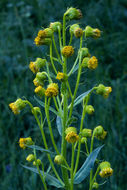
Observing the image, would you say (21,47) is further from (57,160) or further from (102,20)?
(57,160)

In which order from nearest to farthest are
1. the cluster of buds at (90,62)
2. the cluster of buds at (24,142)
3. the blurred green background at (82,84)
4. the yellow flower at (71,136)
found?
the yellow flower at (71,136), the cluster of buds at (90,62), the cluster of buds at (24,142), the blurred green background at (82,84)

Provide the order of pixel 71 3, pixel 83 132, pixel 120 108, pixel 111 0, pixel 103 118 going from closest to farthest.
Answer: pixel 83 132, pixel 71 3, pixel 103 118, pixel 120 108, pixel 111 0

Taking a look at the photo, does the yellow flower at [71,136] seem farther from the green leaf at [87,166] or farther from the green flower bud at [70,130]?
the green leaf at [87,166]

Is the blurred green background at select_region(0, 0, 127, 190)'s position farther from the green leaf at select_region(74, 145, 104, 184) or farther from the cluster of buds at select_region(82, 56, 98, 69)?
the green leaf at select_region(74, 145, 104, 184)

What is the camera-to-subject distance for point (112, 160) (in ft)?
7.79

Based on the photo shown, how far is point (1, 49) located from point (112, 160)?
2.26 m

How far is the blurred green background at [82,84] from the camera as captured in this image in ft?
7.63

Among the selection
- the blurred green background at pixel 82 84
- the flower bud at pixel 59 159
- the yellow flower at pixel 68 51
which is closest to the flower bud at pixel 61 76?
the yellow flower at pixel 68 51

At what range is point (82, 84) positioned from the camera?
6.61 ft

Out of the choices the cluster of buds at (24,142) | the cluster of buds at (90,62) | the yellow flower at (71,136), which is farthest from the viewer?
the cluster of buds at (24,142)

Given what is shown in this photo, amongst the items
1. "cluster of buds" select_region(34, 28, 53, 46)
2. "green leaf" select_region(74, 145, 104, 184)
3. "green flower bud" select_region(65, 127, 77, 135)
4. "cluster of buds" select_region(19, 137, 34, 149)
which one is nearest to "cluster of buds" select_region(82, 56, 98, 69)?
"cluster of buds" select_region(34, 28, 53, 46)

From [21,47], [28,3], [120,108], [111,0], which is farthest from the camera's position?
[28,3]

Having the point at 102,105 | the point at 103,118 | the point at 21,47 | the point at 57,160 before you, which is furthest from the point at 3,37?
the point at 57,160

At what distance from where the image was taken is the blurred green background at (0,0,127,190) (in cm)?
233
